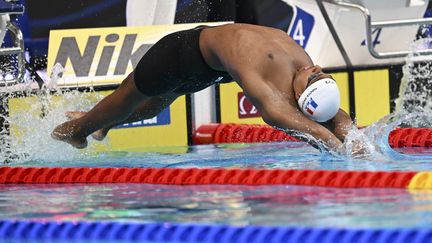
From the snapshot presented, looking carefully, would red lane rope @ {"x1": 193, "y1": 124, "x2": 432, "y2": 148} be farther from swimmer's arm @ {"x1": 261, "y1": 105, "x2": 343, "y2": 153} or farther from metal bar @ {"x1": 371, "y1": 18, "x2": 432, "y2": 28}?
swimmer's arm @ {"x1": 261, "y1": 105, "x2": 343, "y2": 153}

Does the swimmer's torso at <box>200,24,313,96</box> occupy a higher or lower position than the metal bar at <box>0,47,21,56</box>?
higher

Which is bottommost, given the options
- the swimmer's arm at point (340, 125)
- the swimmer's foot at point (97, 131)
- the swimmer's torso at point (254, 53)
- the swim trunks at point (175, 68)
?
the swimmer's foot at point (97, 131)

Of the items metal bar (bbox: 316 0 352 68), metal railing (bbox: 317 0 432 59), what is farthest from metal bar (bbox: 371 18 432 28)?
metal bar (bbox: 316 0 352 68)

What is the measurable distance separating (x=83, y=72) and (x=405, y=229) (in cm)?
427

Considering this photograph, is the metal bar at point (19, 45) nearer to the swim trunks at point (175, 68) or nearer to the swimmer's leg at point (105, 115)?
the swimmer's leg at point (105, 115)

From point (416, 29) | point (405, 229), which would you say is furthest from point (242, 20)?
point (405, 229)

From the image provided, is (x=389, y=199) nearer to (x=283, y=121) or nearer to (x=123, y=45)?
(x=283, y=121)

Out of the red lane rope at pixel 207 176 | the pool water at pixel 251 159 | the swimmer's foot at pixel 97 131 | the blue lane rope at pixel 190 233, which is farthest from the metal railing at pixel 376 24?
the blue lane rope at pixel 190 233

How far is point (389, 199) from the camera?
440 cm

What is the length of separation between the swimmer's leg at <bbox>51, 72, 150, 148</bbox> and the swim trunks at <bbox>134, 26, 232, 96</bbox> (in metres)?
0.10

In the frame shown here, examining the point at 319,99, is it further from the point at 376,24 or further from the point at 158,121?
the point at 376,24

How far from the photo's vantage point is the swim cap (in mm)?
5465

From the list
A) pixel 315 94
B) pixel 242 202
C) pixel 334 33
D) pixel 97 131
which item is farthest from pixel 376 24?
pixel 242 202

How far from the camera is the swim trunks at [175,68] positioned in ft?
19.6
